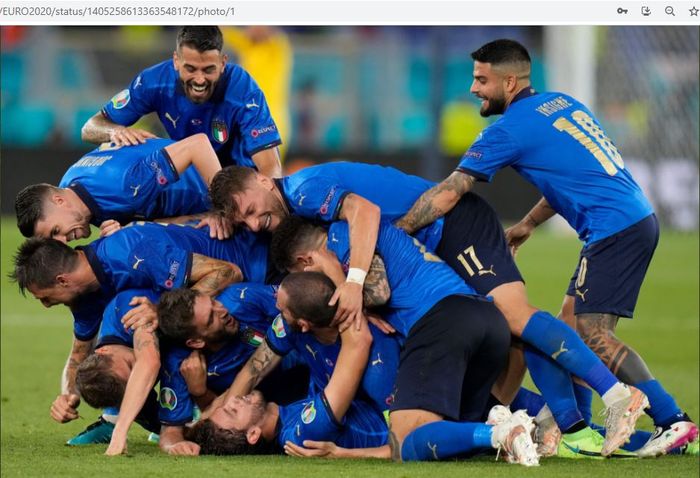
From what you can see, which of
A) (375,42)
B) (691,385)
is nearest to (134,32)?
(375,42)

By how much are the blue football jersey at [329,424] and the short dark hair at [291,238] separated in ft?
2.34

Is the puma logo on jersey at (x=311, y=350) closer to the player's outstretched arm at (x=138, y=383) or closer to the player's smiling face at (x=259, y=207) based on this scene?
the player's smiling face at (x=259, y=207)

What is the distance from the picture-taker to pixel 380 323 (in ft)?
20.2

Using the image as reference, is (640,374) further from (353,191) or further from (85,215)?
(85,215)

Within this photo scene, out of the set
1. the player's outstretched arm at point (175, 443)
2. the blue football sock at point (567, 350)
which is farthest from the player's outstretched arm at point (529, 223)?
the player's outstretched arm at point (175, 443)

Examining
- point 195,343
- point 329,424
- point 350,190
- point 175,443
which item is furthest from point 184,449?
point 350,190

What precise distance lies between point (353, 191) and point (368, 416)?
3.78ft

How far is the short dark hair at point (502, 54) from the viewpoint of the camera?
265 inches

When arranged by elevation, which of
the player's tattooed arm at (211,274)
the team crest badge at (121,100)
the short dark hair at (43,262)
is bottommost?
the player's tattooed arm at (211,274)

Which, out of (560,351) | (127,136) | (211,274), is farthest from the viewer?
(127,136)

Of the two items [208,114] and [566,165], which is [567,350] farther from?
[208,114]

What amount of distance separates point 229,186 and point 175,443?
1.32m

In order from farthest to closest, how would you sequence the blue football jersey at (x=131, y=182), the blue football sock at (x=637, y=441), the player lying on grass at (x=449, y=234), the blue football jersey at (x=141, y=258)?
the blue football jersey at (x=131, y=182) → the blue football jersey at (x=141, y=258) → the blue football sock at (x=637, y=441) → the player lying on grass at (x=449, y=234)

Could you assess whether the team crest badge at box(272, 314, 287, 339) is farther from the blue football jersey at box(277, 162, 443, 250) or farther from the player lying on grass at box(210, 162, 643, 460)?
the blue football jersey at box(277, 162, 443, 250)
